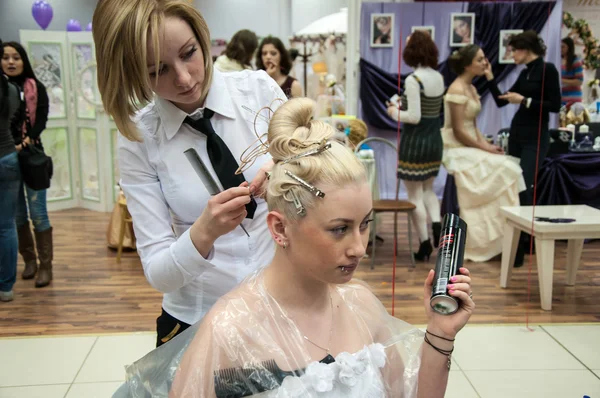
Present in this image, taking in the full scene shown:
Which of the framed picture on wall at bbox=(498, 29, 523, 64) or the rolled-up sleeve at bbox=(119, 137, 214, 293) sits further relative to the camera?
the framed picture on wall at bbox=(498, 29, 523, 64)

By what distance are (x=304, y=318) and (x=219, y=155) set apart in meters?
0.36

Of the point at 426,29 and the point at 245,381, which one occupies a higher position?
the point at 426,29

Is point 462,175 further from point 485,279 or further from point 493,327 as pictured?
point 493,327

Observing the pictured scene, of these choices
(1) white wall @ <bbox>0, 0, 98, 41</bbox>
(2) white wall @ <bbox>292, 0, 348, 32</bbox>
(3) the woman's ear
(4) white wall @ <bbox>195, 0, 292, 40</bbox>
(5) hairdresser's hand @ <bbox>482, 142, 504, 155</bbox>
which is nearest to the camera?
(3) the woman's ear

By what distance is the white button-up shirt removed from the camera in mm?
1173

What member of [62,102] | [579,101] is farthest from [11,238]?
[579,101]

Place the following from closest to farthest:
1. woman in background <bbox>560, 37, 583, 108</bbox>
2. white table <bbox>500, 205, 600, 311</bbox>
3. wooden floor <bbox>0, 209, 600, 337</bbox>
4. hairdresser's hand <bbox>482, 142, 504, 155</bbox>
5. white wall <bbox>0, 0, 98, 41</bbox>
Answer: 1. woman in background <bbox>560, 37, 583, 108</bbox>
2. wooden floor <bbox>0, 209, 600, 337</bbox>
3. white table <bbox>500, 205, 600, 311</bbox>
4. hairdresser's hand <bbox>482, 142, 504, 155</bbox>
5. white wall <bbox>0, 0, 98, 41</bbox>

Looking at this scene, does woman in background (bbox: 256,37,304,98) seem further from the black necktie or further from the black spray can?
the black spray can

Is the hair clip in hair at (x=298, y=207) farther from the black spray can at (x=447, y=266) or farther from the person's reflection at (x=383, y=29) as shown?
the person's reflection at (x=383, y=29)

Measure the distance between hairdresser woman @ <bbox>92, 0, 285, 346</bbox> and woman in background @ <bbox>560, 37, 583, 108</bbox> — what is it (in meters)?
1.80

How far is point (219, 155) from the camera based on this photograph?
117 cm

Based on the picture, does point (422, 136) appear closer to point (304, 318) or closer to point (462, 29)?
point (462, 29)

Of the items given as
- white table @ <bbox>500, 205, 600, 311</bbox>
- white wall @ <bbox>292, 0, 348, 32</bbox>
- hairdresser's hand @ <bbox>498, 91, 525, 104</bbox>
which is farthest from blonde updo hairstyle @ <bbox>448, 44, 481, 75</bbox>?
white wall @ <bbox>292, 0, 348, 32</bbox>

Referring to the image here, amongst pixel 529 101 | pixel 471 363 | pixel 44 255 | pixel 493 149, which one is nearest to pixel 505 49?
pixel 529 101
